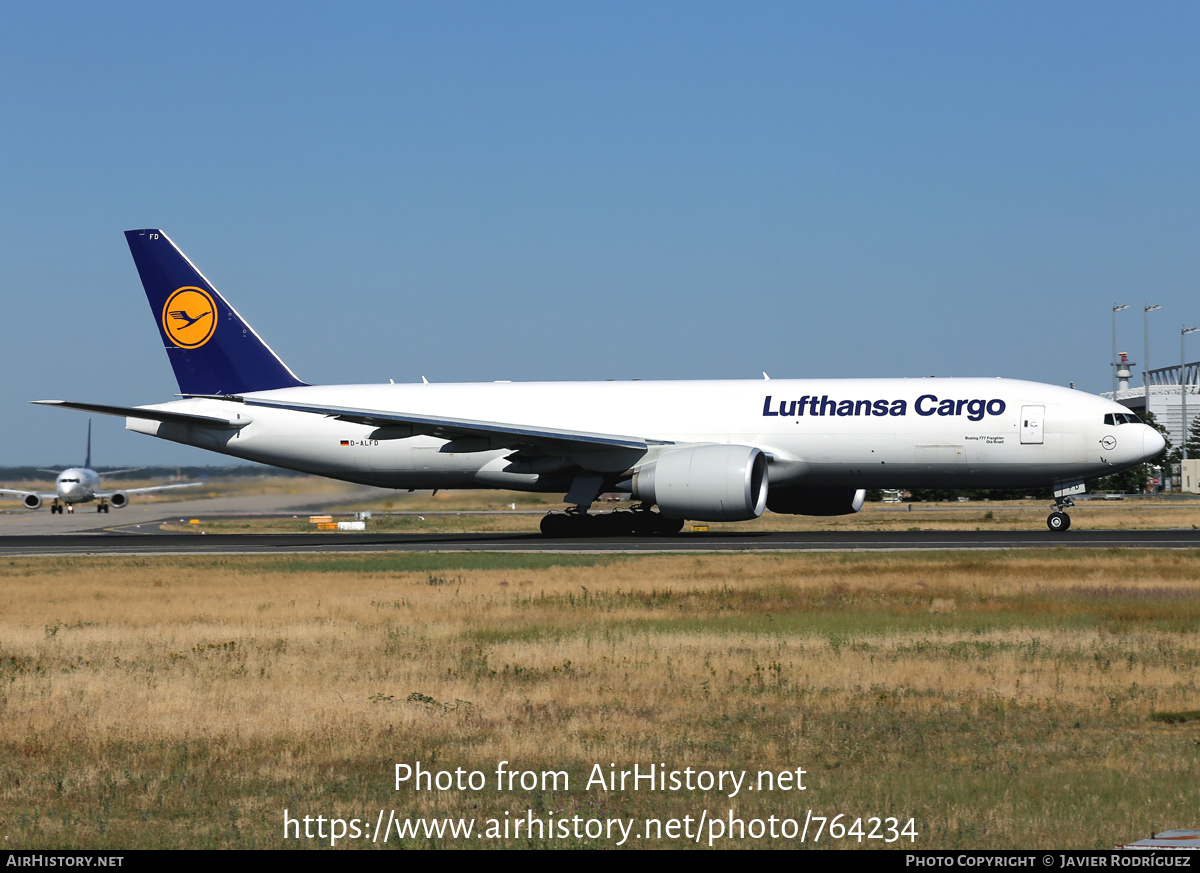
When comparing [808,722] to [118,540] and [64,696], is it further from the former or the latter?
[118,540]

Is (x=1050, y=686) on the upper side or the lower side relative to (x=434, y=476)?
lower

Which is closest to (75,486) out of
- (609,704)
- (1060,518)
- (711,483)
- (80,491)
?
(80,491)

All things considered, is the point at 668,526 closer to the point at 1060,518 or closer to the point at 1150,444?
the point at 1060,518

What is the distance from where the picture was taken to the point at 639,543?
2950cm

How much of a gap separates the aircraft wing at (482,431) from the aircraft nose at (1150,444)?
1216 centimetres

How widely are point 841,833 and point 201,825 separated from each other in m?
3.63

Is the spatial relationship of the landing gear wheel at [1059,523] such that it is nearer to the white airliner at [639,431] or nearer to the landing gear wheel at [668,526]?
the white airliner at [639,431]

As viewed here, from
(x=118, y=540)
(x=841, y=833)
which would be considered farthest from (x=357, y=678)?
(x=118, y=540)

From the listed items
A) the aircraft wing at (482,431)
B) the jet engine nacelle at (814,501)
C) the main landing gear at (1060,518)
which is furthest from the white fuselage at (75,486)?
the main landing gear at (1060,518)

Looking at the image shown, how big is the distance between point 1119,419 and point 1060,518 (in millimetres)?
3059

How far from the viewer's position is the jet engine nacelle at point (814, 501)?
33.0 metres

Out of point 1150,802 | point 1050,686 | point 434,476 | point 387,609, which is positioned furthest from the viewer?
point 434,476

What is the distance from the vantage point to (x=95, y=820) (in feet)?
22.9
